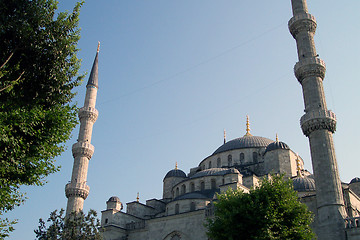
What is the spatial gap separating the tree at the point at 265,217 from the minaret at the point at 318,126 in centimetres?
369

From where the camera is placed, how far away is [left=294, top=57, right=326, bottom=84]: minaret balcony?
21062 millimetres

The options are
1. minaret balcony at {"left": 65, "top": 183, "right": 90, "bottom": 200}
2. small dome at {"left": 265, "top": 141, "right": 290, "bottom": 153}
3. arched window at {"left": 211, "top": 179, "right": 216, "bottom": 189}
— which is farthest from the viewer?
small dome at {"left": 265, "top": 141, "right": 290, "bottom": 153}

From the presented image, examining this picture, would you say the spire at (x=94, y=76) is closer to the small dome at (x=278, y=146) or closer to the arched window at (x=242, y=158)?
the arched window at (x=242, y=158)

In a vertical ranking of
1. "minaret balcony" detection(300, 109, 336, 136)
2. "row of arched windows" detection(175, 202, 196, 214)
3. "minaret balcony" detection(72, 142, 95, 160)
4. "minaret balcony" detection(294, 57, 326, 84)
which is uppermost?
"minaret balcony" detection(294, 57, 326, 84)

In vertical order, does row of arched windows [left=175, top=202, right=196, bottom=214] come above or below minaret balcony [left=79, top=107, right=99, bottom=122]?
below

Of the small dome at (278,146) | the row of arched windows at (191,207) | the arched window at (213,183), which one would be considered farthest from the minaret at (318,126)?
the arched window at (213,183)

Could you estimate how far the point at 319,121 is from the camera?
63.8 feet

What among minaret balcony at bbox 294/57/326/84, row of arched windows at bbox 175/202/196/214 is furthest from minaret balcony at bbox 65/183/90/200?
minaret balcony at bbox 294/57/326/84

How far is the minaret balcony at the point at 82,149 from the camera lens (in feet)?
82.3

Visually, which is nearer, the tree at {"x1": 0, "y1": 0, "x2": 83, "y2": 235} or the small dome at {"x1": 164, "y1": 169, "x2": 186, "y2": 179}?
the tree at {"x1": 0, "y1": 0, "x2": 83, "y2": 235}

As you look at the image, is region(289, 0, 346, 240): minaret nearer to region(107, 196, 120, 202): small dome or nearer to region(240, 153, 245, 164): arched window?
region(240, 153, 245, 164): arched window

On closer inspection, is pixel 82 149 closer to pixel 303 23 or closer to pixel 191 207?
pixel 191 207

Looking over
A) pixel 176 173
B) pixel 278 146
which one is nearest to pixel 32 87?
pixel 278 146

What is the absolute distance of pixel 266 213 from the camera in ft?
44.3
